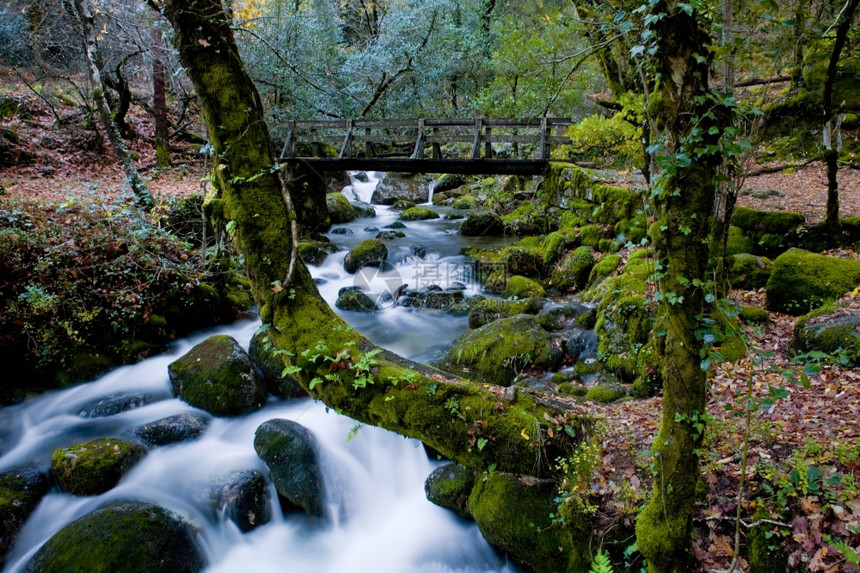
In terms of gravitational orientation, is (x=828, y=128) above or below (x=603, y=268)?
above

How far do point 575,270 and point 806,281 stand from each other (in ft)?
13.6

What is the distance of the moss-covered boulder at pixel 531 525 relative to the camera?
3.62 m

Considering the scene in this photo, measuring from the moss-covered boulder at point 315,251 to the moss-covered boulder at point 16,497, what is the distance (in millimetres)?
7855

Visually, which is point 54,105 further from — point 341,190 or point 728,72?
point 728,72

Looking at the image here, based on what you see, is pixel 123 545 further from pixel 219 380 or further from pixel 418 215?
pixel 418 215

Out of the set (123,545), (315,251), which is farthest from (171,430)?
(315,251)

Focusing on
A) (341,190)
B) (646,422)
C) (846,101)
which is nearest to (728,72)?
(646,422)

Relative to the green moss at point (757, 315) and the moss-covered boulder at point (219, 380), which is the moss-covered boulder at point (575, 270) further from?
the moss-covered boulder at point (219, 380)

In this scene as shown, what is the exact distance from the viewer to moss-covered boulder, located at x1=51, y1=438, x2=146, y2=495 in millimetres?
5217

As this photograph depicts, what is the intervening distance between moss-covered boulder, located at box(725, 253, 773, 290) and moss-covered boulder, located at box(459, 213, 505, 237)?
335 inches

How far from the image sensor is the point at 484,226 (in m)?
15.1

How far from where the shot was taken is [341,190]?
20.4 meters

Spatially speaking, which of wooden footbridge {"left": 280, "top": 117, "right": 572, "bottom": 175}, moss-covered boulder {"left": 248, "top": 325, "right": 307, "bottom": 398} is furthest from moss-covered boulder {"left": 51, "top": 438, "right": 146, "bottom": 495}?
wooden footbridge {"left": 280, "top": 117, "right": 572, "bottom": 175}

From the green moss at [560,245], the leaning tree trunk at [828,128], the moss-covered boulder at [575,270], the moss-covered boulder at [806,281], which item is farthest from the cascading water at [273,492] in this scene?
the leaning tree trunk at [828,128]
